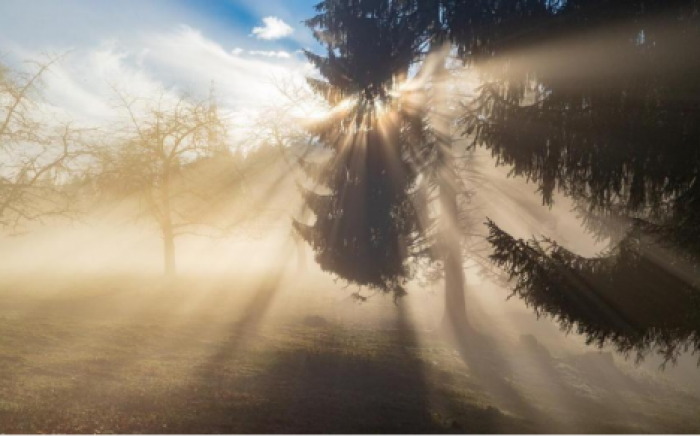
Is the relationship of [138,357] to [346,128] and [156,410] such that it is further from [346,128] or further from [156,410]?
[346,128]

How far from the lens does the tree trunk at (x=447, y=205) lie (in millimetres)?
13387

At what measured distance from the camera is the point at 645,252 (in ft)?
18.9

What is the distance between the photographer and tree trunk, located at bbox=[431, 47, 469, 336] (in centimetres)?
1339

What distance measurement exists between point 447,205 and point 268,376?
8.17 metres

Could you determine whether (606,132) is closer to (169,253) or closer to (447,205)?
(447,205)

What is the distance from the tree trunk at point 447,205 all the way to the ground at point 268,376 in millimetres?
1117

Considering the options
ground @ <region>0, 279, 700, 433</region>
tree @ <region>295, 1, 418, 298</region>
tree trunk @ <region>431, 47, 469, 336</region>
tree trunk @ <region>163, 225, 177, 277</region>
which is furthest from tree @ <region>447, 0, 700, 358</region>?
tree trunk @ <region>163, 225, 177, 277</region>

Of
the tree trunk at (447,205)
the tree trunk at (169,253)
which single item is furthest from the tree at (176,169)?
the tree trunk at (447,205)

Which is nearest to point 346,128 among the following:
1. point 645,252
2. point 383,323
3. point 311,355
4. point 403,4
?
point 403,4

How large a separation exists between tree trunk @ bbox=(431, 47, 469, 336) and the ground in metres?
1.12

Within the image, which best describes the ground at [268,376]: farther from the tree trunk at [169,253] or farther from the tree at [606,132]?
the tree at [606,132]

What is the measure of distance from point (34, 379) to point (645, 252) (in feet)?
31.2

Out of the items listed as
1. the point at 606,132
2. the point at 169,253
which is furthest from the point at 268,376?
the point at 169,253

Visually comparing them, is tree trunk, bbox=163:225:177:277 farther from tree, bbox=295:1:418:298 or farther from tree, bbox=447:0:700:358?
tree, bbox=447:0:700:358
